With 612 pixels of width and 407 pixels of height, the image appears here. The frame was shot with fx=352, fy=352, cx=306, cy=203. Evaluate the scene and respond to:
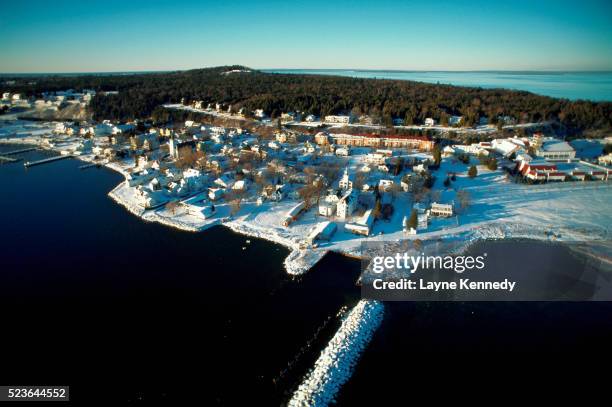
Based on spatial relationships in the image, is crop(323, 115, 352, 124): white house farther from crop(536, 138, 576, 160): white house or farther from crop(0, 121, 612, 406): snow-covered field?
crop(0, 121, 612, 406): snow-covered field

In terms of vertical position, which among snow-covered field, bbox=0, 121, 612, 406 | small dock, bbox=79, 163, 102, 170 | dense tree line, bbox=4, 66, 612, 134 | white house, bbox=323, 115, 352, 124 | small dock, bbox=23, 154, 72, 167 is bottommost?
snow-covered field, bbox=0, 121, 612, 406

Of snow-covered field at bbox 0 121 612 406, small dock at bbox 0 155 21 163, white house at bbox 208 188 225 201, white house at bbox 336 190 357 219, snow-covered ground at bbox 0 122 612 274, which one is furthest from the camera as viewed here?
small dock at bbox 0 155 21 163

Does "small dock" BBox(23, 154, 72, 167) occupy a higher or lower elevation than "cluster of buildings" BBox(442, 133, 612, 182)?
lower

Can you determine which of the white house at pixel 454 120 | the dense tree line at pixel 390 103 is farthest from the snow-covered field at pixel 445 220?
the dense tree line at pixel 390 103

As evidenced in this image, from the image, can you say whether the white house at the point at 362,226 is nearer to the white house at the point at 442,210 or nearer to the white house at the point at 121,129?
the white house at the point at 442,210

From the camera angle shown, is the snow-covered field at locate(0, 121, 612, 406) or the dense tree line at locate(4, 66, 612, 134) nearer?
the snow-covered field at locate(0, 121, 612, 406)

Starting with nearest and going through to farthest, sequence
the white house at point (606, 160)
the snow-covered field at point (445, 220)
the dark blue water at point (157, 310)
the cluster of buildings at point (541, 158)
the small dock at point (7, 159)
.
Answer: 1. the dark blue water at point (157, 310)
2. the snow-covered field at point (445, 220)
3. the cluster of buildings at point (541, 158)
4. the white house at point (606, 160)
5. the small dock at point (7, 159)

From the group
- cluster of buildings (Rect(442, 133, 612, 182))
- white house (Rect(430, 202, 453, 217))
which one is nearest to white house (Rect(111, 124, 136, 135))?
cluster of buildings (Rect(442, 133, 612, 182))
